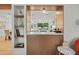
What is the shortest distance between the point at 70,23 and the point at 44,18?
1.65m

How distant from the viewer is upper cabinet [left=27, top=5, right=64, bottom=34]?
5.87m

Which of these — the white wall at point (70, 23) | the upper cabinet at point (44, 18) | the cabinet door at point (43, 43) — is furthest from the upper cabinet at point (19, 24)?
the white wall at point (70, 23)

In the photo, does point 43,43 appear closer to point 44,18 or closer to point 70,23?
point 70,23

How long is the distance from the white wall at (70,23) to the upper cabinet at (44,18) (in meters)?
0.91

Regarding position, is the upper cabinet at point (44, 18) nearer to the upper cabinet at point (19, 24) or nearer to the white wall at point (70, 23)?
the upper cabinet at point (19, 24)

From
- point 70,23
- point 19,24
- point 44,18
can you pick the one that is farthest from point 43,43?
point 44,18

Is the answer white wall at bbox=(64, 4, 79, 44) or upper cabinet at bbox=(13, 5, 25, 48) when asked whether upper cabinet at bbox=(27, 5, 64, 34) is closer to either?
upper cabinet at bbox=(13, 5, 25, 48)

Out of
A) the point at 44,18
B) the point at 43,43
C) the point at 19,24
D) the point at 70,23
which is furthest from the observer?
the point at 44,18

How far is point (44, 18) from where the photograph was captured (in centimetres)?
624

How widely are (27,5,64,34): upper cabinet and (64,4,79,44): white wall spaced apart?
91 centimetres

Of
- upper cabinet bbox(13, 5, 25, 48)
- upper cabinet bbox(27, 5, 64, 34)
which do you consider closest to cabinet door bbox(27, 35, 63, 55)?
upper cabinet bbox(13, 5, 25, 48)

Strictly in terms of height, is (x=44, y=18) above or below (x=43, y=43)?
above
